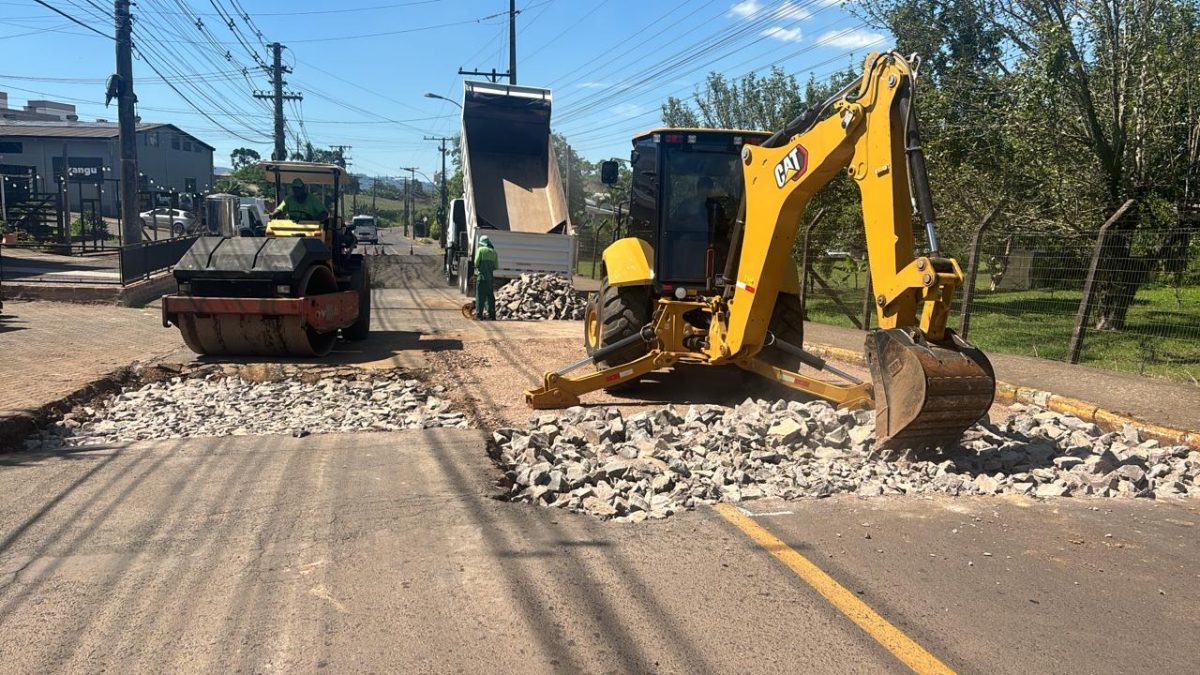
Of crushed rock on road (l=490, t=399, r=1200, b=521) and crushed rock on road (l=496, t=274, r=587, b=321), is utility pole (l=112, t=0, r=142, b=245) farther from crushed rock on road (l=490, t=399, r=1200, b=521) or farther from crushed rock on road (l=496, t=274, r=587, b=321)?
crushed rock on road (l=490, t=399, r=1200, b=521)

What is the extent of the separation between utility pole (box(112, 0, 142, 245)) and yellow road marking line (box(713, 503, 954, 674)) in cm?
2006

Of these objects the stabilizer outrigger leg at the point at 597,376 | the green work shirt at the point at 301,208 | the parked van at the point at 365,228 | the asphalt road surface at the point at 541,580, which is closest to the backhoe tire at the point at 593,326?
the stabilizer outrigger leg at the point at 597,376

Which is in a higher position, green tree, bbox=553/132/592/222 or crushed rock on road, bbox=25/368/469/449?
green tree, bbox=553/132/592/222

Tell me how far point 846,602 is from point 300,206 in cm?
1077

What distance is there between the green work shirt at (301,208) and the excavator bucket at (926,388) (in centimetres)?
933

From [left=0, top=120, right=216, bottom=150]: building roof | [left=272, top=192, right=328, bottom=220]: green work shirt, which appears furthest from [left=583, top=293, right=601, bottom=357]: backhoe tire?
[left=0, top=120, right=216, bottom=150]: building roof

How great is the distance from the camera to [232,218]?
2450 centimetres

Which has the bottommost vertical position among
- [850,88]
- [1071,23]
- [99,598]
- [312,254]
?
[99,598]

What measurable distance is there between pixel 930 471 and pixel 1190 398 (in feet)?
14.1

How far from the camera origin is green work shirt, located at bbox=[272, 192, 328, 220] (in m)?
12.4

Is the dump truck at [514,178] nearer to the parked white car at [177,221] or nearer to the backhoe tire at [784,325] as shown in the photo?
the backhoe tire at [784,325]

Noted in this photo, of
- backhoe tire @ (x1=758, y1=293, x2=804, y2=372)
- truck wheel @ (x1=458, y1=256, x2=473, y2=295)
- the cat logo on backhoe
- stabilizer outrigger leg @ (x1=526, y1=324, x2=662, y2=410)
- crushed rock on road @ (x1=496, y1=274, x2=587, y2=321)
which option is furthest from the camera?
truck wheel @ (x1=458, y1=256, x2=473, y2=295)

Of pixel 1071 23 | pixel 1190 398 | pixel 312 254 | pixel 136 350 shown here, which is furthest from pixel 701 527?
pixel 1071 23

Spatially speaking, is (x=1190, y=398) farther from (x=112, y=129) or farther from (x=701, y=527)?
(x=112, y=129)
